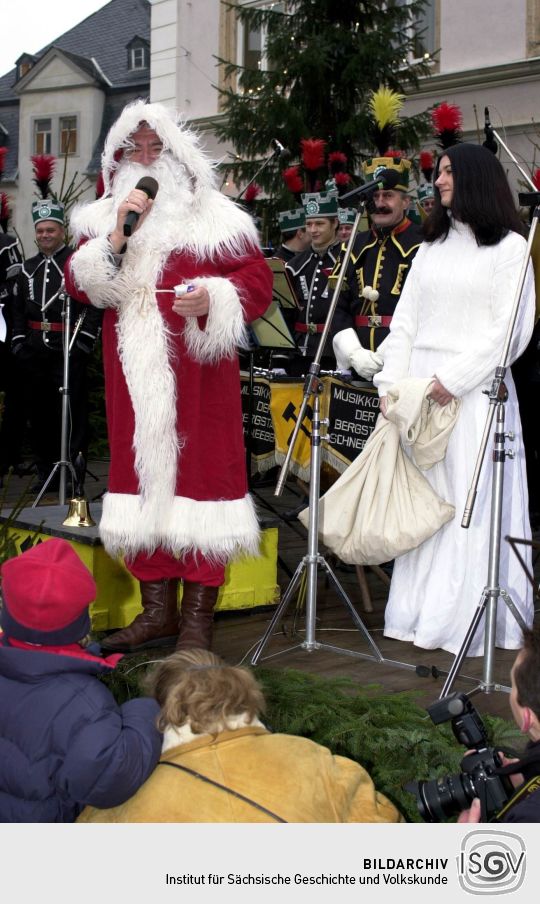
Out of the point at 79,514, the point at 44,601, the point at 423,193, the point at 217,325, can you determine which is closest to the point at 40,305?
the point at 423,193

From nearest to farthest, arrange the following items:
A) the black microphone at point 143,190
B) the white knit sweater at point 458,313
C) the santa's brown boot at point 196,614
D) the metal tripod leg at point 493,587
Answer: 1. the black microphone at point 143,190
2. the metal tripod leg at point 493,587
3. the santa's brown boot at point 196,614
4. the white knit sweater at point 458,313

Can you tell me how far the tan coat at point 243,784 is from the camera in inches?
87.6

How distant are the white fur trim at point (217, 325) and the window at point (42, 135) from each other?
3077 centimetres

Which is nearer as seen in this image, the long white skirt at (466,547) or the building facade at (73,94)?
the long white skirt at (466,547)

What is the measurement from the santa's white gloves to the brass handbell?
1292 mm

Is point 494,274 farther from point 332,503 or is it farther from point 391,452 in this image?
point 332,503

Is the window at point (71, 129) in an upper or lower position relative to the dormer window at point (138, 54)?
lower

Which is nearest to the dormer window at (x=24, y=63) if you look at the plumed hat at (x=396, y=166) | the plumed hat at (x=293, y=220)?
the plumed hat at (x=293, y=220)

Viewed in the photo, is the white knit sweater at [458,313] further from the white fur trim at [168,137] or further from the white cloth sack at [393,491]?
the white fur trim at [168,137]

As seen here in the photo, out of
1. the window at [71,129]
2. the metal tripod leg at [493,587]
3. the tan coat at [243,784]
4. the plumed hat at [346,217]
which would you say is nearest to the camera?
the tan coat at [243,784]

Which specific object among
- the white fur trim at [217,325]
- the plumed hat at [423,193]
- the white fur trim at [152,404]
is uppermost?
the plumed hat at [423,193]
